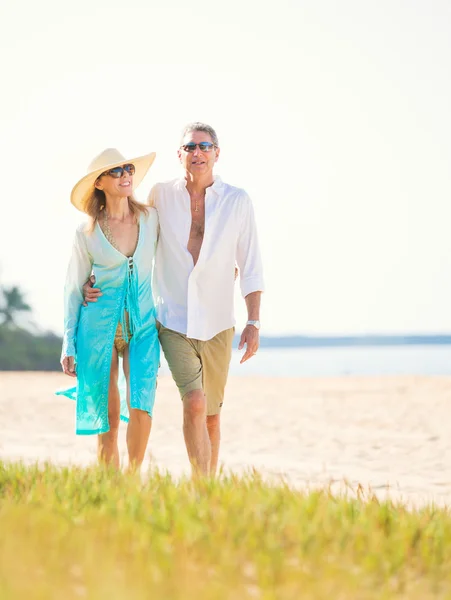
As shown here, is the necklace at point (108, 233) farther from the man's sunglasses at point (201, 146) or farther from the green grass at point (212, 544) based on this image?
the green grass at point (212, 544)

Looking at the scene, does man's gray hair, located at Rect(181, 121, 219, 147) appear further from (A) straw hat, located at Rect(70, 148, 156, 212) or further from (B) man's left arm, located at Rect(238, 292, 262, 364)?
(B) man's left arm, located at Rect(238, 292, 262, 364)

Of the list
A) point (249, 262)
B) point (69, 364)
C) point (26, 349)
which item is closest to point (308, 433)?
point (249, 262)

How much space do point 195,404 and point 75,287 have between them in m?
1.07

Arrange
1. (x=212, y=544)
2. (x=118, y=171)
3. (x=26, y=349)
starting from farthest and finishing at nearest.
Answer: (x=26, y=349) → (x=118, y=171) → (x=212, y=544)

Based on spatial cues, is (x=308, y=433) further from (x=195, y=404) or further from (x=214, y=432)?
(x=195, y=404)

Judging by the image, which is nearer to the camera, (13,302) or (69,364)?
(69,364)

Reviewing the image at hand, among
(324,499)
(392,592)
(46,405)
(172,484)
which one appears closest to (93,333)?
(172,484)

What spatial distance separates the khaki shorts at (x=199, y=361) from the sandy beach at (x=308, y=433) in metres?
0.78

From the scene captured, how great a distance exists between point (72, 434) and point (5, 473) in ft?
24.4

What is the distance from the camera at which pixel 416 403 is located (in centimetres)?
1597

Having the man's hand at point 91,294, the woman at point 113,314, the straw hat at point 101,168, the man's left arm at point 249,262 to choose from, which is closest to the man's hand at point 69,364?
the woman at point 113,314

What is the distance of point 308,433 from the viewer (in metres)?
12.7

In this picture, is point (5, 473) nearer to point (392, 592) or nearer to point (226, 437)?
point (392, 592)

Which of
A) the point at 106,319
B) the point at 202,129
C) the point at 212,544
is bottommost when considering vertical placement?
the point at 212,544
